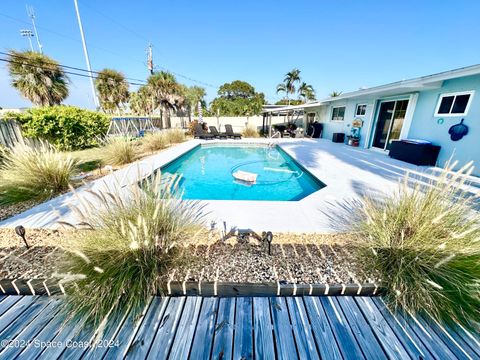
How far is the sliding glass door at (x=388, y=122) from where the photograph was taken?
8.24 metres

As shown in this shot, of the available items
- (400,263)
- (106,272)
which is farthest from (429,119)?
(106,272)

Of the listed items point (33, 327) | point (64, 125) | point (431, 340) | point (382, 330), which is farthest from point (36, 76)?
point (431, 340)

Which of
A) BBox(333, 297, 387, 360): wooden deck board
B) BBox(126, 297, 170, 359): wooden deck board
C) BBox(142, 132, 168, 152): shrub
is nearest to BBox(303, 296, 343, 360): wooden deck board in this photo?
BBox(333, 297, 387, 360): wooden deck board

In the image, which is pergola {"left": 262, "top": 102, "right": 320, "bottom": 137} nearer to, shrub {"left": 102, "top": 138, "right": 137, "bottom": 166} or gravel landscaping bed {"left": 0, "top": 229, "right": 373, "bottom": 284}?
shrub {"left": 102, "top": 138, "right": 137, "bottom": 166}

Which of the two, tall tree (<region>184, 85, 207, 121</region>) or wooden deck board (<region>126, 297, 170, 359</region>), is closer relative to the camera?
wooden deck board (<region>126, 297, 170, 359</region>)

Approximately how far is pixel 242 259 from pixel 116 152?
5913 millimetres

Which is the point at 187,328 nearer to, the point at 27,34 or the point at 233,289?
the point at 233,289

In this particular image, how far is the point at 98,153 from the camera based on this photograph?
21.5ft

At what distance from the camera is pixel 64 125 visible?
7.92 meters

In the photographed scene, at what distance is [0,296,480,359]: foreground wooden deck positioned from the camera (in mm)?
1371

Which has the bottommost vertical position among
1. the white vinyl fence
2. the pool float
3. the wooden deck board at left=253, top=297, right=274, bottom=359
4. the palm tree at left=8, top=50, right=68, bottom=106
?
the pool float

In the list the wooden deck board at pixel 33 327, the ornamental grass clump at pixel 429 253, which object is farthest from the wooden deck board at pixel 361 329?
the wooden deck board at pixel 33 327

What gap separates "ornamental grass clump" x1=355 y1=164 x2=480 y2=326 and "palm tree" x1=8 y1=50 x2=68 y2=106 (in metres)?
15.6

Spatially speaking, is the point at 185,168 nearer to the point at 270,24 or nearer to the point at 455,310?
the point at 455,310
